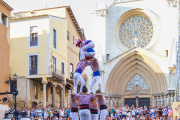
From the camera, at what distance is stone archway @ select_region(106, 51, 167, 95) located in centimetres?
3097

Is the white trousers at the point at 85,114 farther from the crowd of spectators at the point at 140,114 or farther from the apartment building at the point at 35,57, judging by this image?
the apartment building at the point at 35,57

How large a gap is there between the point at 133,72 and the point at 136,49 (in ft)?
11.1

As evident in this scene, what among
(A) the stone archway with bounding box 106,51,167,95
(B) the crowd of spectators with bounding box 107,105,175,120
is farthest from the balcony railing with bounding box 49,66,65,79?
(B) the crowd of spectators with bounding box 107,105,175,120

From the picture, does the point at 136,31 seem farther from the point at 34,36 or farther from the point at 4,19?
the point at 4,19

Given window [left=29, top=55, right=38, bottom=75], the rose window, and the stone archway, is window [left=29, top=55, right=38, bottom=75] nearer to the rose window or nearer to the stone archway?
the stone archway

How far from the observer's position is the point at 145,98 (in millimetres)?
32688

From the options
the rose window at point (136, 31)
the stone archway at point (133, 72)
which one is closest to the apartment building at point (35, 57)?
the stone archway at point (133, 72)

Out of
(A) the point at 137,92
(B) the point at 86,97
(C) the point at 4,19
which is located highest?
(C) the point at 4,19

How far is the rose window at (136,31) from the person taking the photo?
113 feet

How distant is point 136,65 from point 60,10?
1176cm

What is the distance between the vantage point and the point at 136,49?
31.4 meters

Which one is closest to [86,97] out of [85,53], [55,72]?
[85,53]

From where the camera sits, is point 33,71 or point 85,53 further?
point 33,71

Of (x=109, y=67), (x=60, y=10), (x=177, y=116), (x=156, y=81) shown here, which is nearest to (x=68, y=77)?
(x=109, y=67)
